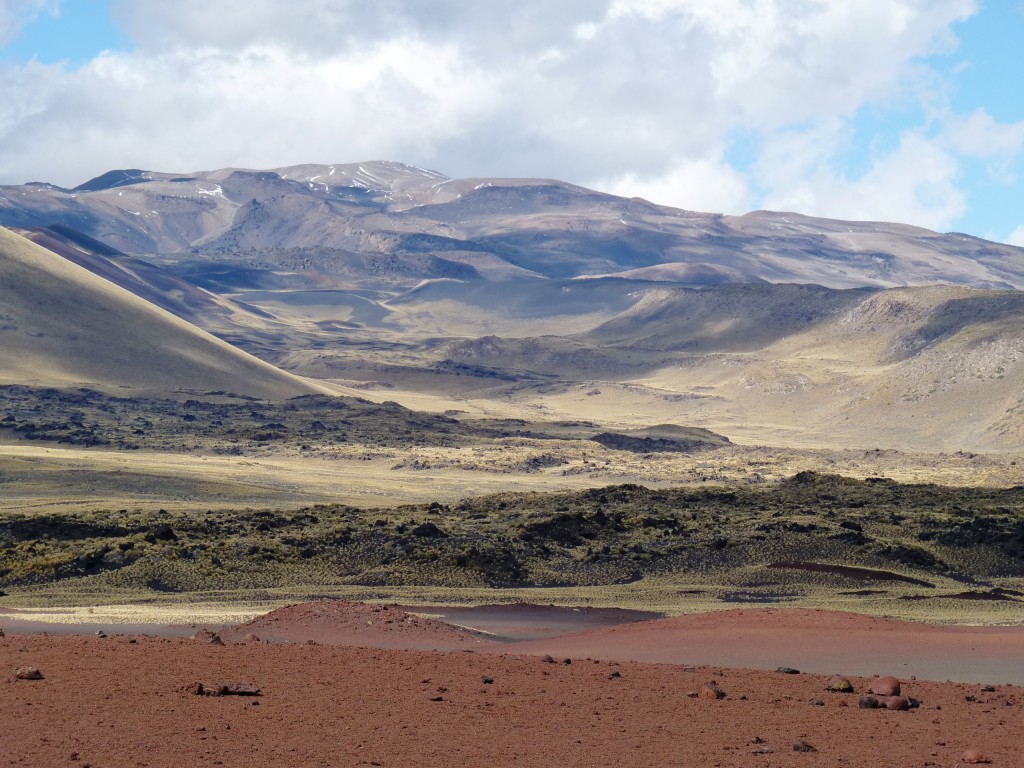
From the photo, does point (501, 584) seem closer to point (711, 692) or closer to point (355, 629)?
point (355, 629)

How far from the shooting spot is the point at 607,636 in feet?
98.8

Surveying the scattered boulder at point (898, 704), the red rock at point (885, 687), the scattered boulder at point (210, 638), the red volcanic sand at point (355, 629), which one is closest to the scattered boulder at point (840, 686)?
the red rock at point (885, 687)

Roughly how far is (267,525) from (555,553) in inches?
483

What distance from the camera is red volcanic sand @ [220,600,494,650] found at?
91.5 ft

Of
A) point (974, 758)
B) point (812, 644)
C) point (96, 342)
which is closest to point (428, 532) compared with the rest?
point (812, 644)

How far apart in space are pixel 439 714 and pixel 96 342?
15281cm

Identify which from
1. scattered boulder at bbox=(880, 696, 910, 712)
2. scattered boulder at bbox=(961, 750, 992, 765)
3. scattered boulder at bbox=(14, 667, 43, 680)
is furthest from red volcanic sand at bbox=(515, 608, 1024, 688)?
scattered boulder at bbox=(14, 667, 43, 680)

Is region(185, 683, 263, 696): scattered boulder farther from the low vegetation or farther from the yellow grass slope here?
the yellow grass slope

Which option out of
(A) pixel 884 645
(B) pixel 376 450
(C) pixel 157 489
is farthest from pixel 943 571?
(B) pixel 376 450

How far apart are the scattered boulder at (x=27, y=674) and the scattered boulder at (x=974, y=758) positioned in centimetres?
1293

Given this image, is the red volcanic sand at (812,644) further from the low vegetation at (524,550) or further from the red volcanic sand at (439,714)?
the low vegetation at (524,550)

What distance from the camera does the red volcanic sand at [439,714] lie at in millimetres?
16531

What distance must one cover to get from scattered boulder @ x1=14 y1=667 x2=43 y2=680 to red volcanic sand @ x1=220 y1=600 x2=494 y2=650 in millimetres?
8042

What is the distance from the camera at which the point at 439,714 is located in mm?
18828
